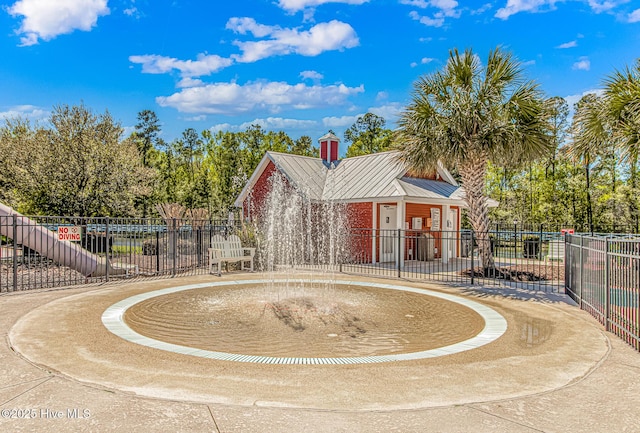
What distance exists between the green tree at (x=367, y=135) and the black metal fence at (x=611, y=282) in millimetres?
37190

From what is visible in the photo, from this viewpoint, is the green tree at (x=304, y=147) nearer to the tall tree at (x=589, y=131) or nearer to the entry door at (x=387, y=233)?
the entry door at (x=387, y=233)

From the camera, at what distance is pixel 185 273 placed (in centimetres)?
1434

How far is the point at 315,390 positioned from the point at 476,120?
11123mm

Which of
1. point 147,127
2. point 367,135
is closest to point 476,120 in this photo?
point 367,135

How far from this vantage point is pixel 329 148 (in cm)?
2470

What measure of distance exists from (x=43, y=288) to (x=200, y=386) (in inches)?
338

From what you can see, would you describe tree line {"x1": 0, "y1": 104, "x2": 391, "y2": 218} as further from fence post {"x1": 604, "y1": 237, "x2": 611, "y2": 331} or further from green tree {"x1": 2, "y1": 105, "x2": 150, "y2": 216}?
fence post {"x1": 604, "y1": 237, "x2": 611, "y2": 331}

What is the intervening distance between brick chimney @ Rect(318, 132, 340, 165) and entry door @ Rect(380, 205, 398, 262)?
5997 mm

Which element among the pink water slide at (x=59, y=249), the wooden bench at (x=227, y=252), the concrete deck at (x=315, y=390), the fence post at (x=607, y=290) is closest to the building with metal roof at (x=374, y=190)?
the wooden bench at (x=227, y=252)

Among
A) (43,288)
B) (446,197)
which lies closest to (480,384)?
(43,288)

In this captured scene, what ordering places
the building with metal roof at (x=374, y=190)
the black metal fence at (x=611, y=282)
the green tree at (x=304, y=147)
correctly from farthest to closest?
the green tree at (x=304, y=147), the building with metal roof at (x=374, y=190), the black metal fence at (x=611, y=282)

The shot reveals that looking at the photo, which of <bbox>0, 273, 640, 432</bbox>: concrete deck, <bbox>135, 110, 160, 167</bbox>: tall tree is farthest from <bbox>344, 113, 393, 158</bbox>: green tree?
<bbox>0, 273, 640, 432</bbox>: concrete deck

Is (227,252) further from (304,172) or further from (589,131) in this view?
(589,131)

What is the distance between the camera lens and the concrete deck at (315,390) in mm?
3662
